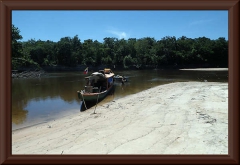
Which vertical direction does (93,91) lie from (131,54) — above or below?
below

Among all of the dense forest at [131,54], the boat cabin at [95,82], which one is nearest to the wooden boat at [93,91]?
the boat cabin at [95,82]

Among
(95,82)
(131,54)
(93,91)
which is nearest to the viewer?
(93,91)

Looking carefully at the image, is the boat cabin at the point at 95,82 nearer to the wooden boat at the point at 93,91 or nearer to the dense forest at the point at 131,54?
the wooden boat at the point at 93,91

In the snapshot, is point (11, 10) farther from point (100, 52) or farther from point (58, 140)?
point (100, 52)

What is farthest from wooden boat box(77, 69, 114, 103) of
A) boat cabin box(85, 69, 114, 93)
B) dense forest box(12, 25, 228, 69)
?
dense forest box(12, 25, 228, 69)

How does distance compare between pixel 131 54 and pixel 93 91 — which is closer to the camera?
pixel 93 91

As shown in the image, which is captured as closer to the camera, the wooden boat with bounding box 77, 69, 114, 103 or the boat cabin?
the wooden boat with bounding box 77, 69, 114, 103

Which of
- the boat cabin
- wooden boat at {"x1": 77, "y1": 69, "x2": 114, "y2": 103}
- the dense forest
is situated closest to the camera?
wooden boat at {"x1": 77, "y1": 69, "x2": 114, "y2": 103}

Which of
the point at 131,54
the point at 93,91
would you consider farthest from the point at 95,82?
the point at 131,54

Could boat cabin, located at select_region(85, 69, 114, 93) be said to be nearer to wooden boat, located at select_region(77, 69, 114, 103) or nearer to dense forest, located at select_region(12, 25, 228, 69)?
wooden boat, located at select_region(77, 69, 114, 103)

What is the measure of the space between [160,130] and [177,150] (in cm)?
193

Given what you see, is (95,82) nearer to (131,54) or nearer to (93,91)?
(93,91)

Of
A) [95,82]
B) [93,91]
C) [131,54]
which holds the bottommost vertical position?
[93,91]
